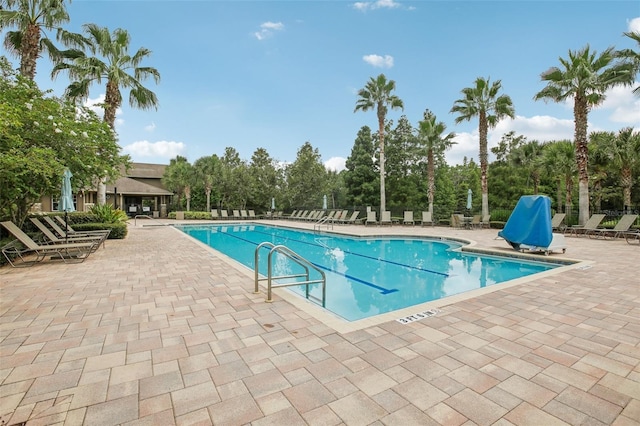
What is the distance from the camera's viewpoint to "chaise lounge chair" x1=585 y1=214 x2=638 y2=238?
39.1ft

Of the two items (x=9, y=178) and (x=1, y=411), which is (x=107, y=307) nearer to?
(x=1, y=411)

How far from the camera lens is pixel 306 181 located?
2828 cm

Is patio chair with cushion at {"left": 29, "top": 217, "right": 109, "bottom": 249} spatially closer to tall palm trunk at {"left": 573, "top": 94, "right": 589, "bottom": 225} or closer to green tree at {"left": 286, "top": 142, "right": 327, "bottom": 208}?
tall palm trunk at {"left": 573, "top": 94, "right": 589, "bottom": 225}

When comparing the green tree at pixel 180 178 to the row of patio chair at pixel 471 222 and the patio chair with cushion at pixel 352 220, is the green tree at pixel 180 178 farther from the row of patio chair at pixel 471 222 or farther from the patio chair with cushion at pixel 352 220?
the row of patio chair at pixel 471 222

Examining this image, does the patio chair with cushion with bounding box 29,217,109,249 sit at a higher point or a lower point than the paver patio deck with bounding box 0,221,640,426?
higher

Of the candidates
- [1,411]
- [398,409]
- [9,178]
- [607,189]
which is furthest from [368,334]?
[607,189]

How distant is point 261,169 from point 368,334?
2731 centimetres

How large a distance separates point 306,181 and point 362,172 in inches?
196

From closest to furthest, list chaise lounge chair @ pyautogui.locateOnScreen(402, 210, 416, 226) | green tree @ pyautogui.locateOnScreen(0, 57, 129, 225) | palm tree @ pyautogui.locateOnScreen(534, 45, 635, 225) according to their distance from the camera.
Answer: green tree @ pyautogui.locateOnScreen(0, 57, 129, 225), palm tree @ pyautogui.locateOnScreen(534, 45, 635, 225), chaise lounge chair @ pyautogui.locateOnScreen(402, 210, 416, 226)

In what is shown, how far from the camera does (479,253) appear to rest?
32.6 feet

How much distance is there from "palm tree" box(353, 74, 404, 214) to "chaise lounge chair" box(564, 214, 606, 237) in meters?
9.78

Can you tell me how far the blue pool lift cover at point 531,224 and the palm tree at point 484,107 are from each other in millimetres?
9327

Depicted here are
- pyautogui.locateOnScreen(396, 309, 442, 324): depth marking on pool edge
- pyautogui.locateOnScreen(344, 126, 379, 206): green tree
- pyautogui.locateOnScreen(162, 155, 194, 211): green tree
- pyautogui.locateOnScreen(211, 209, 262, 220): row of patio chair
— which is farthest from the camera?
pyautogui.locateOnScreen(162, 155, 194, 211): green tree

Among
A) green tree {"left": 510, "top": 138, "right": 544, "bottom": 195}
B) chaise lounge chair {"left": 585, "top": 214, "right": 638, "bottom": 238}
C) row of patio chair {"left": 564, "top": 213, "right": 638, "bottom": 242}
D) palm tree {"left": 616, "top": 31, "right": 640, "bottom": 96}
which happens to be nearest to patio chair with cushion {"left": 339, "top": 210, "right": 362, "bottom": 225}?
row of patio chair {"left": 564, "top": 213, "right": 638, "bottom": 242}
